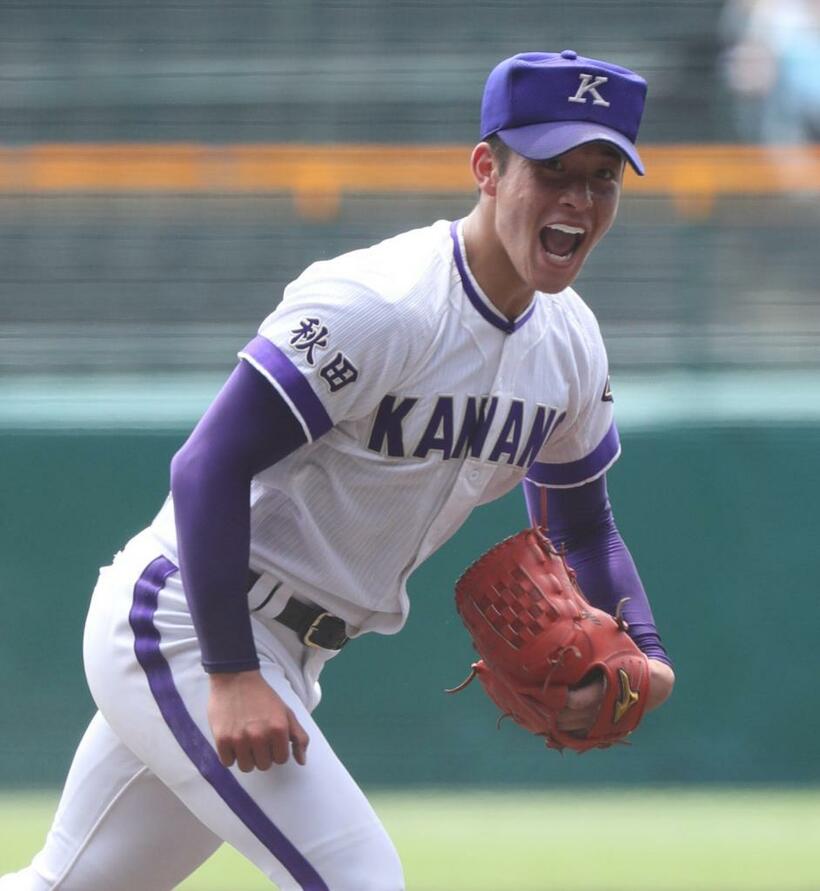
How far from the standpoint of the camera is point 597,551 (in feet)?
9.36

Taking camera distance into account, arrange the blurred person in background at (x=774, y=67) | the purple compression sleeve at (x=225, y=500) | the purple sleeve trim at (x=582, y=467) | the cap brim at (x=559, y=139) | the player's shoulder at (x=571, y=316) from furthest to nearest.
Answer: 1. the blurred person in background at (x=774, y=67)
2. the purple sleeve trim at (x=582, y=467)
3. the player's shoulder at (x=571, y=316)
4. the cap brim at (x=559, y=139)
5. the purple compression sleeve at (x=225, y=500)

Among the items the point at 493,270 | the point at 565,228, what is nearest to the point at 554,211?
the point at 565,228

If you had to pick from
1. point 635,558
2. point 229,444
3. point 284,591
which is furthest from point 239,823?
point 635,558

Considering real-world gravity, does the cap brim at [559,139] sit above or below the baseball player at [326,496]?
above

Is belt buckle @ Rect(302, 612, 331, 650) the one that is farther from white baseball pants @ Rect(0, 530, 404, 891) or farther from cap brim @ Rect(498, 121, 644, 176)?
cap brim @ Rect(498, 121, 644, 176)

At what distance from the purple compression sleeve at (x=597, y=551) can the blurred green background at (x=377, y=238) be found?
186 cm

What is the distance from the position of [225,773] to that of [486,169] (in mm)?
914

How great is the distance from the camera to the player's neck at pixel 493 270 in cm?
248

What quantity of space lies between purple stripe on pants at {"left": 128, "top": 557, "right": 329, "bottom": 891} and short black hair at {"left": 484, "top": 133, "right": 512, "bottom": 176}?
0.73 metres

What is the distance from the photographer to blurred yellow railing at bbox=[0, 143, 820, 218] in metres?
4.81

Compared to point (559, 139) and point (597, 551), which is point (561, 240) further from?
point (597, 551)

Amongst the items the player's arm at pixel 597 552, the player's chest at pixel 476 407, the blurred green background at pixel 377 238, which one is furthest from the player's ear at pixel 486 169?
the blurred green background at pixel 377 238

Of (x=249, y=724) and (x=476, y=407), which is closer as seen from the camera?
(x=249, y=724)

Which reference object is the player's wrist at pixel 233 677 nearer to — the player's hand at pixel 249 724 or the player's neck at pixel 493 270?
the player's hand at pixel 249 724
